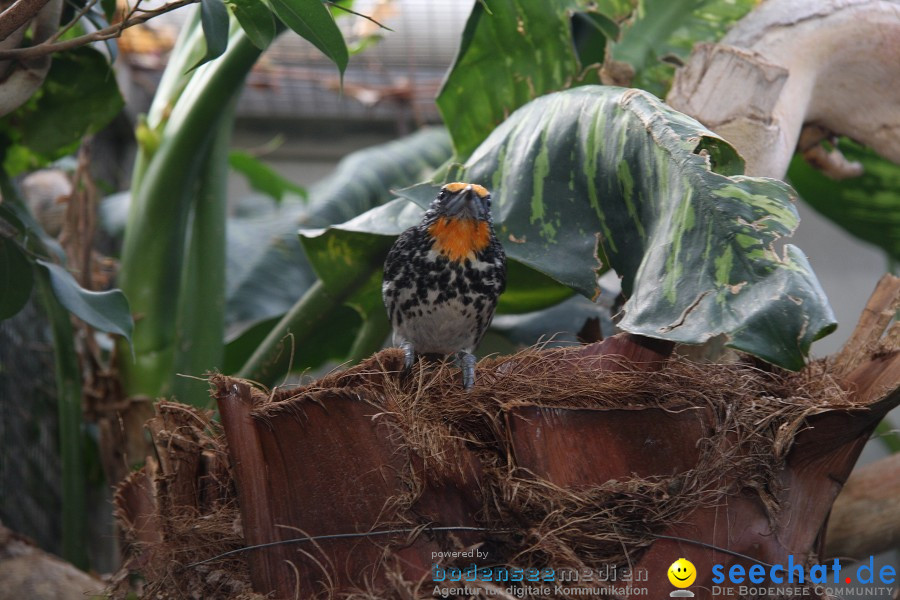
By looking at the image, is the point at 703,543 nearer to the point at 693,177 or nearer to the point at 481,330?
the point at 693,177

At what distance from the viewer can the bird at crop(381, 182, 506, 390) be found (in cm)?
191

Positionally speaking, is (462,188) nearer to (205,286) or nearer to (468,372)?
(468,372)

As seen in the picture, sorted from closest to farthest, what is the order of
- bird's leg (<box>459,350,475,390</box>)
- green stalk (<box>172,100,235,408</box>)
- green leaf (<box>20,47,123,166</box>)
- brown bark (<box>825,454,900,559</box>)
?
bird's leg (<box>459,350,475,390</box>) → brown bark (<box>825,454,900,559</box>) → green leaf (<box>20,47,123,166</box>) → green stalk (<box>172,100,235,408</box>)

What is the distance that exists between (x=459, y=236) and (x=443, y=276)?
0.33 ft

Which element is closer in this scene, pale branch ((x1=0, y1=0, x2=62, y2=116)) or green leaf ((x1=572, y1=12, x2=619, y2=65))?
pale branch ((x1=0, y1=0, x2=62, y2=116))

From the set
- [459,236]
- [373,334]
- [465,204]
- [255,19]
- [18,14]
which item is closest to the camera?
[18,14]

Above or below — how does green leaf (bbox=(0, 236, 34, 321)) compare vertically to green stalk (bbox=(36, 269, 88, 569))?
above

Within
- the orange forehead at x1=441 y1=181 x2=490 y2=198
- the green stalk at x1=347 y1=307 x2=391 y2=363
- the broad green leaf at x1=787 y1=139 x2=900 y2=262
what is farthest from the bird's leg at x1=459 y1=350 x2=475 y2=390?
the broad green leaf at x1=787 y1=139 x2=900 y2=262

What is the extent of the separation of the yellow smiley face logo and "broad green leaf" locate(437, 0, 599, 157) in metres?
1.29

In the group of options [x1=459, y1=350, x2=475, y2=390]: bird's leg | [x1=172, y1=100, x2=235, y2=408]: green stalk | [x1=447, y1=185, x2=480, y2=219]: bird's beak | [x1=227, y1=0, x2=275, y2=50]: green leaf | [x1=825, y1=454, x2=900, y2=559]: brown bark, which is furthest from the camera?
[x1=172, y1=100, x2=235, y2=408]: green stalk

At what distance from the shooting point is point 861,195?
2801 millimetres

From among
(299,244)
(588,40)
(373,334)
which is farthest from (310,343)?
(588,40)

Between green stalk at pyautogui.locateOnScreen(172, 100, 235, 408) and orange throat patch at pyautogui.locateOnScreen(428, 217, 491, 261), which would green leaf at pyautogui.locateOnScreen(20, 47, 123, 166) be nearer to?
green stalk at pyautogui.locateOnScreen(172, 100, 235, 408)

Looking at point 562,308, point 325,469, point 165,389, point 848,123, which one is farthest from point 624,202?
point 165,389
